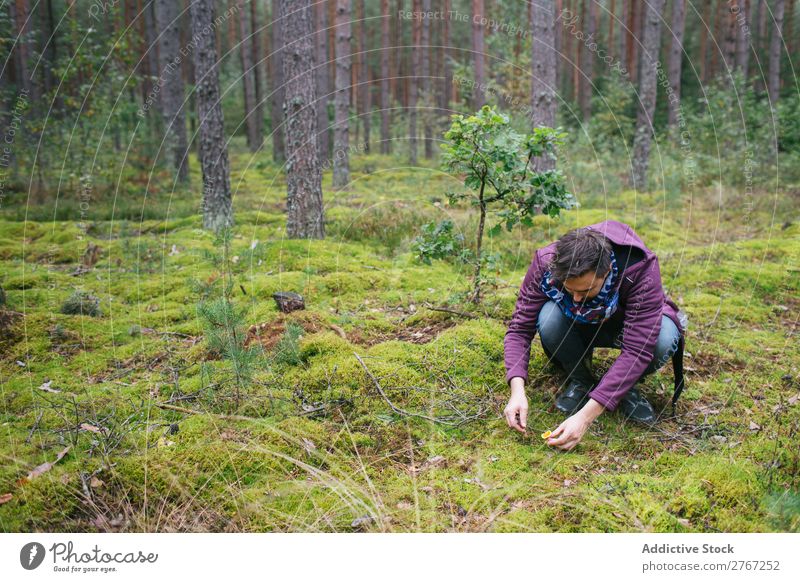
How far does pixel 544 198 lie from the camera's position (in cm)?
402

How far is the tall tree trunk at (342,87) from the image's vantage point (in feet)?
39.8

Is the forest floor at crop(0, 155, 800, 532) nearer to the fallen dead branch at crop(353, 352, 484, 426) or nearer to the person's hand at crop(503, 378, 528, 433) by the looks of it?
the fallen dead branch at crop(353, 352, 484, 426)

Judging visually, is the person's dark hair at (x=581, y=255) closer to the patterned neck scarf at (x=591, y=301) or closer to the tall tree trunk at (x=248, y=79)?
the patterned neck scarf at (x=591, y=301)

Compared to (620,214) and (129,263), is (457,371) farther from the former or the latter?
(620,214)

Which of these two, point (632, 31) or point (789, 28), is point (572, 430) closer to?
point (632, 31)

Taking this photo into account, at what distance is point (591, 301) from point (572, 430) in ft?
2.43

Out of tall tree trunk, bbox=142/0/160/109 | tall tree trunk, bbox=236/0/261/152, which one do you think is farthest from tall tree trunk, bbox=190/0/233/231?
tall tree trunk, bbox=142/0/160/109

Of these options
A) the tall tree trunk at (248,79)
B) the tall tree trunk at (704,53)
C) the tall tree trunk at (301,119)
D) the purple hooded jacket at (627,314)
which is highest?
the tall tree trunk at (704,53)

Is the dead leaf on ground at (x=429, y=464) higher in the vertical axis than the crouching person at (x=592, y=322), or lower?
lower

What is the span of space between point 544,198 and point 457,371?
1.41 m

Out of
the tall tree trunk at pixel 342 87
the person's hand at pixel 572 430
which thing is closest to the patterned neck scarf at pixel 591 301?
the person's hand at pixel 572 430

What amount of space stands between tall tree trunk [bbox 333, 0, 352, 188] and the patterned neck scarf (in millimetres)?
8905

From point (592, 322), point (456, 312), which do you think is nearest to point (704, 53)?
point (456, 312)

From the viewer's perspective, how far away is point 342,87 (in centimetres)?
1261
